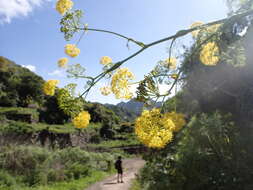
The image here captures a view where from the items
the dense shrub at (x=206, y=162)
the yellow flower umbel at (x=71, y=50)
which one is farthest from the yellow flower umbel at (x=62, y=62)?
the dense shrub at (x=206, y=162)

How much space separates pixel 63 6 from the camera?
7.57 ft

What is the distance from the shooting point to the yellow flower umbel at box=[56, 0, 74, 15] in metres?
2.27

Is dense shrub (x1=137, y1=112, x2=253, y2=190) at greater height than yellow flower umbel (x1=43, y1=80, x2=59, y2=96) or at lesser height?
lesser

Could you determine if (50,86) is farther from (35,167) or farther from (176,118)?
(35,167)

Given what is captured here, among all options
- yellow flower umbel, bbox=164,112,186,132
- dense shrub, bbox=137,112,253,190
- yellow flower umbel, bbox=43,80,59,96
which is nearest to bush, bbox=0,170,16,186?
dense shrub, bbox=137,112,253,190

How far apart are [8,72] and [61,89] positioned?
42.4 meters

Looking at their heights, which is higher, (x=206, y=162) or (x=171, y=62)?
(x=171, y=62)

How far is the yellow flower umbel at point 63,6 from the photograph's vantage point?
2.27 meters

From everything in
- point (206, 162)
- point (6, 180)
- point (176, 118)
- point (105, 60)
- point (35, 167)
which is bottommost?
point (6, 180)

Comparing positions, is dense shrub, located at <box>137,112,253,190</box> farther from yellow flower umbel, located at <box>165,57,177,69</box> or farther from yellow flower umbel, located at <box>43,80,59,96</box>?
yellow flower umbel, located at <box>43,80,59,96</box>

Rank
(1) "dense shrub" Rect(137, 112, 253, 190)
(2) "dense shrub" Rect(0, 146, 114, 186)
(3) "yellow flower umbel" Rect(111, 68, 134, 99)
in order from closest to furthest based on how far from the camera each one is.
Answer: (3) "yellow flower umbel" Rect(111, 68, 134, 99) < (1) "dense shrub" Rect(137, 112, 253, 190) < (2) "dense shrub" Rect(0, 146, 114, 186)

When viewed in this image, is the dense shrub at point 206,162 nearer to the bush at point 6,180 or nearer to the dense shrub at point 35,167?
the bush at point 6,180

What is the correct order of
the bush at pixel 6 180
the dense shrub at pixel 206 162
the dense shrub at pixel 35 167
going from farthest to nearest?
the dense shrub at pixel 35 167
the bush at pixel 6 180
the dense shrub at pixel 206 162

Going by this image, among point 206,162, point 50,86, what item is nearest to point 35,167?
point 206,162
